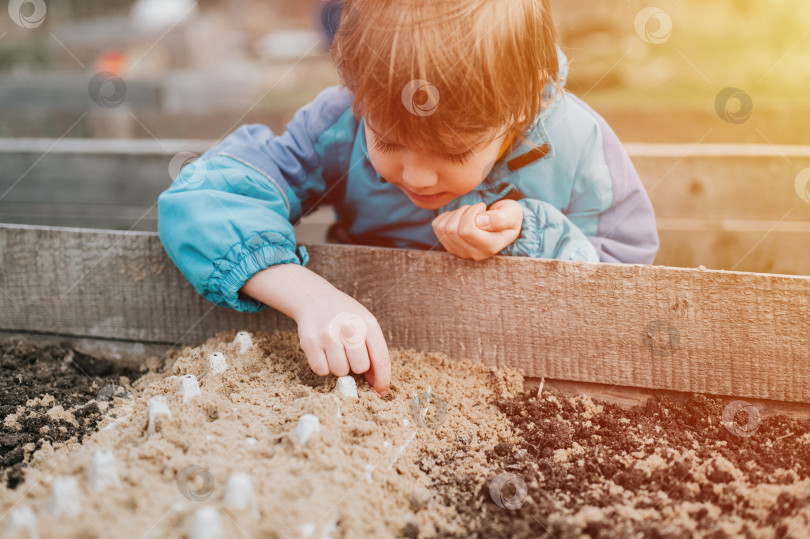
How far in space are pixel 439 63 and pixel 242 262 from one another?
0.75 m

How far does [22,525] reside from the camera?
1.04m

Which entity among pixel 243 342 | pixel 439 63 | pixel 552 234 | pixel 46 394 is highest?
pixel 439 63

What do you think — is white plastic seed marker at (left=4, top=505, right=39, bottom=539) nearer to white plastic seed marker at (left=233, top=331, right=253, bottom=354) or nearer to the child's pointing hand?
white plastic seed marker at (left=233, top=331, right=253, bottom=354)

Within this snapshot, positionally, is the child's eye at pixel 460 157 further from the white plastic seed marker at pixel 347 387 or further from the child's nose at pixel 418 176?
the white plastic seed marker at pixel 347 387

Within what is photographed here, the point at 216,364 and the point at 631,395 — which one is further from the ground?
the point at 631,395

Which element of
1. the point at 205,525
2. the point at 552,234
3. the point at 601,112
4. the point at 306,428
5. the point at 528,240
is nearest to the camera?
the point at 205,525

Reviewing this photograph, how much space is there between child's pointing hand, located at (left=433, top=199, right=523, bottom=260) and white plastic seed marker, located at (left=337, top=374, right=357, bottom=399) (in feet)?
1.61

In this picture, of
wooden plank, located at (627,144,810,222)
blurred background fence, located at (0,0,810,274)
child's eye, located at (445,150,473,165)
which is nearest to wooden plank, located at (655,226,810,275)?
blurred background fence, located at (0,0,810,274)

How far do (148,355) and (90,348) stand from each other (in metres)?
0.20

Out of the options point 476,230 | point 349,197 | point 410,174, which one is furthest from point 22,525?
point 349,197

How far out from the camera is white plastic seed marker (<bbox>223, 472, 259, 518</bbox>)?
1100mm

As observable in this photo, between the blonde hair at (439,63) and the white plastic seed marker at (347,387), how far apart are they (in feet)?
1.89

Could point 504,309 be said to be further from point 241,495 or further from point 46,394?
point 46,394

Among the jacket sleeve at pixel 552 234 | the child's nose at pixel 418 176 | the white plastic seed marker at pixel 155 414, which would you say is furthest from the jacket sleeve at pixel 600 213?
the white plastic seed marker at pixel 155 414
